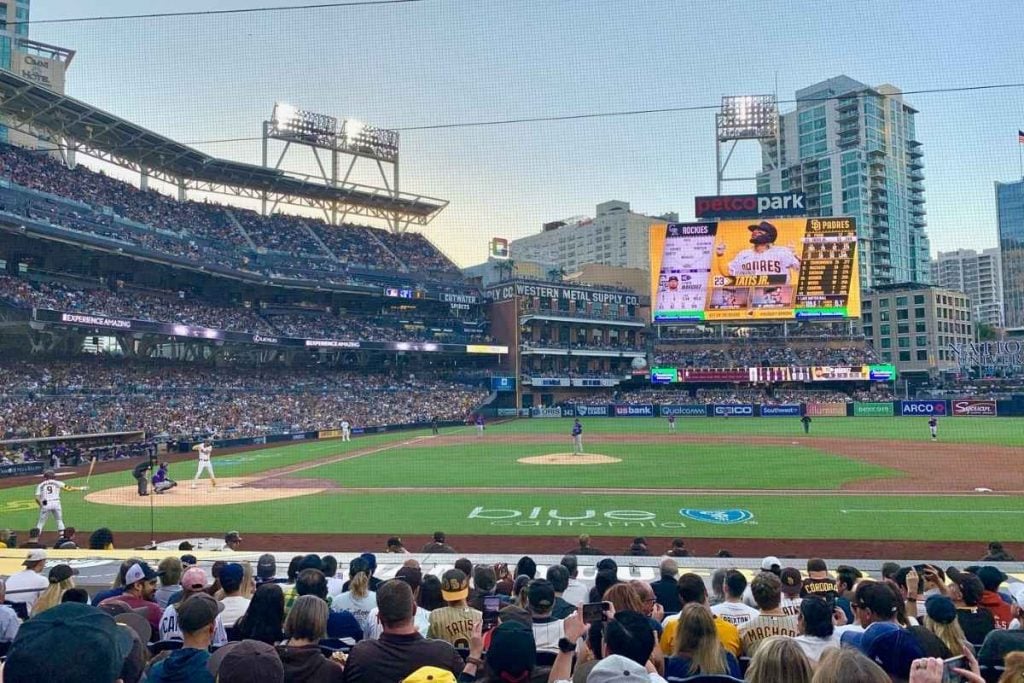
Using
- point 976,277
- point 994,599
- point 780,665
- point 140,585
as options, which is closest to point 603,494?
point 994,599

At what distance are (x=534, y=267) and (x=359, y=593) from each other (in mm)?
84559

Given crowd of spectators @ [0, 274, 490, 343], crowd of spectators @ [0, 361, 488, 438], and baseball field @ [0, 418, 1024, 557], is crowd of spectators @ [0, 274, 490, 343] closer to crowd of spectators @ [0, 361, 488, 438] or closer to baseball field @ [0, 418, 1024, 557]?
crowd of spectators @ [0, 361, 488, 438]

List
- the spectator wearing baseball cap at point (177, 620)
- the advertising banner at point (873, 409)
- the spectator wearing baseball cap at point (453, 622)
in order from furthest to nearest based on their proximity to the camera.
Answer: the advertising banner at point (873, 409) < the spectator wearing baseball cap at point (177, 620) < the spectator wearing baseball cap at point (453, 622)

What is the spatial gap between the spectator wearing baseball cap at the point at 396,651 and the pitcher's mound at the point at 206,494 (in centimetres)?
1722

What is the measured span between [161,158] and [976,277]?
503 feet

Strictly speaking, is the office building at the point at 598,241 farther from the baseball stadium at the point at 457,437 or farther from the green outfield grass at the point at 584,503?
the green outfield grass at the point at 584,503

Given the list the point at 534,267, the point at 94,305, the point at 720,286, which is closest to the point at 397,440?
the point at 94,305

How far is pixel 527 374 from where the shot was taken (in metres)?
63.8

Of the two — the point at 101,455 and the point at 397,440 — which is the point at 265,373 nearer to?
the point at 397,440

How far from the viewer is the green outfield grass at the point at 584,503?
14680 millimetres

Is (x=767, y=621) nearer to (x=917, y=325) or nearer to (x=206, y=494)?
(x=206, y=494)

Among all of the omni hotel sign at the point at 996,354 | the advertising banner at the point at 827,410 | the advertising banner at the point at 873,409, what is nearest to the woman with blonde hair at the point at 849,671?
the advertising banner at the point at 827,410

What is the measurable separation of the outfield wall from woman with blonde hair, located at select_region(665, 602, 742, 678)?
45.0 metres

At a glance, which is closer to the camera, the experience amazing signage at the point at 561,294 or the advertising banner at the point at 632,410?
the advertising banner at the point at 632,410
